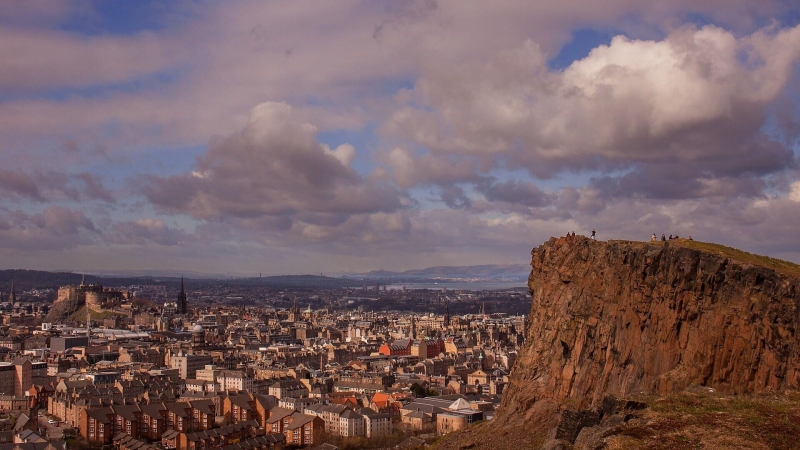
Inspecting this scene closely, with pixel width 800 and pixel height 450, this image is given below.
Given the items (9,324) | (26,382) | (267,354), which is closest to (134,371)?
(26,382)

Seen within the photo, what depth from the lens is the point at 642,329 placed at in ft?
141

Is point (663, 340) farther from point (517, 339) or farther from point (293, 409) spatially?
point (517, 339)

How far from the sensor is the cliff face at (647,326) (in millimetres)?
36406

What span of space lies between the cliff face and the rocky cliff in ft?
0.16

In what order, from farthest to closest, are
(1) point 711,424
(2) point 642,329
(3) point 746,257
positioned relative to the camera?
(2) point 642,329 < (3) point 746,257 < (1) point 711,424

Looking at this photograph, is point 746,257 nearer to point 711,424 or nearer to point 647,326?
point 647,326

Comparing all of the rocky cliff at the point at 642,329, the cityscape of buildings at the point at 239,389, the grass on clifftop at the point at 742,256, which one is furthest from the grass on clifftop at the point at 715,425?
the cityscape of buildings at the point at 239,389

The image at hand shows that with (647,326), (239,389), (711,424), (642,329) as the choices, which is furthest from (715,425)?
(239,389)

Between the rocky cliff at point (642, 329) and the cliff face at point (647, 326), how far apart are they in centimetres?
5

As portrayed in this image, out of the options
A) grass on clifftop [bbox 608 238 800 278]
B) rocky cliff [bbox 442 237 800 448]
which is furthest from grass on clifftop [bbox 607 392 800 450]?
grass on clifftop [bbox 608 238 800 278]

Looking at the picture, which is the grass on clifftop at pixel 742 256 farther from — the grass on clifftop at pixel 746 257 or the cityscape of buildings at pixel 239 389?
the cityscape of buildings at pixel 239 389

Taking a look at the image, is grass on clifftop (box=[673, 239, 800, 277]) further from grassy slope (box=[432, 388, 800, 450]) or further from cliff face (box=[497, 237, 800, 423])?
grassy slope (box=[432, 388, 800, 450])

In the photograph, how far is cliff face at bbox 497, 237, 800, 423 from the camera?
36406 millimetres

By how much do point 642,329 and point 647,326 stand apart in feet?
1.70
